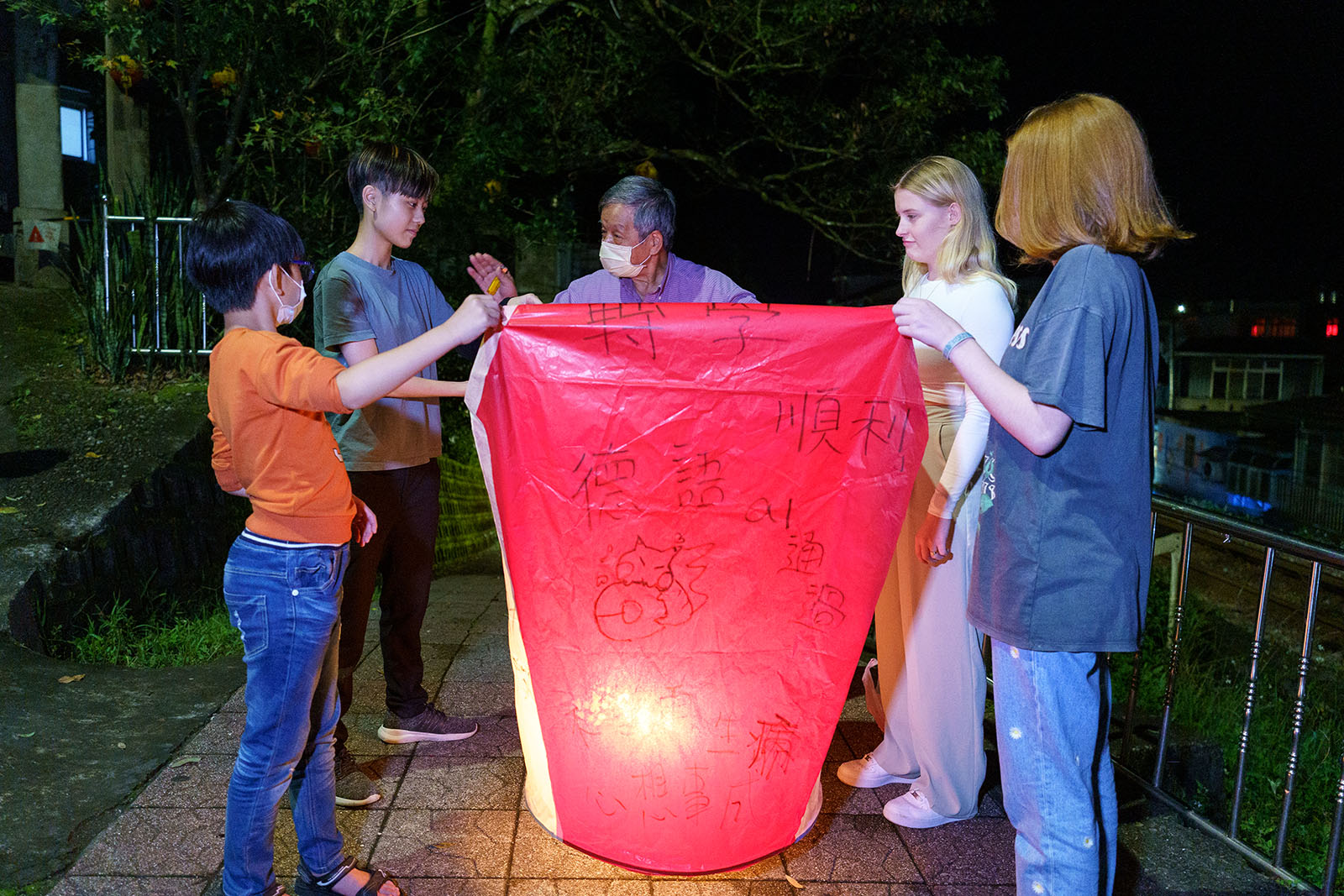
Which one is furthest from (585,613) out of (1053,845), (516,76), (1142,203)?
(516,76)

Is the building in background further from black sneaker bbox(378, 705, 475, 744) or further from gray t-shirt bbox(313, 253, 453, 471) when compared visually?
gray t-shirt bbox(313, 253, 453, 471)

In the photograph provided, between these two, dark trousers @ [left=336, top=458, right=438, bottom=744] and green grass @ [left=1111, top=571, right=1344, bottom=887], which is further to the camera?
green grass @ [left=1111, top=571, right=1344, bottom=887]

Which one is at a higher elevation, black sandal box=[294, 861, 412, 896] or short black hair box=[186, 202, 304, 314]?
short black hair box=[186, 202, 304, 314]

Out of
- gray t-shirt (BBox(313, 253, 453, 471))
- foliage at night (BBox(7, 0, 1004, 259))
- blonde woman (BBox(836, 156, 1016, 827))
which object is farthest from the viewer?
foliage at night (BBox(7, 0, 1004, 259))

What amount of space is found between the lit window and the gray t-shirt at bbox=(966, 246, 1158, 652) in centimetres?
2031

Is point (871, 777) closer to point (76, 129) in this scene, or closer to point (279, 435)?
point (279, 435)

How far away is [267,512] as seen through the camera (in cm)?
210

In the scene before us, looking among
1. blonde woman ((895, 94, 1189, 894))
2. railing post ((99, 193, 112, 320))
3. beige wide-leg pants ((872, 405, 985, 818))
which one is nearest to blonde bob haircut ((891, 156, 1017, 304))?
beige wide-leg pants ((872, 405, 985, 818))

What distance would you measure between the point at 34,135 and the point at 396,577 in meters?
8.11

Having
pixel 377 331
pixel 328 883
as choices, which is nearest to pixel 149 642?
pixel 377 331

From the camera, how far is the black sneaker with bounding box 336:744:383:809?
2842 mm

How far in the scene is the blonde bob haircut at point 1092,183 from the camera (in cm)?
177

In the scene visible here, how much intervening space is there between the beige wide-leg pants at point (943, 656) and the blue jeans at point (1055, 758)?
0.80 m

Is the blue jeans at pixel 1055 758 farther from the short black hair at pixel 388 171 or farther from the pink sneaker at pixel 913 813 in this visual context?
the short black hair at pixel 388 171
